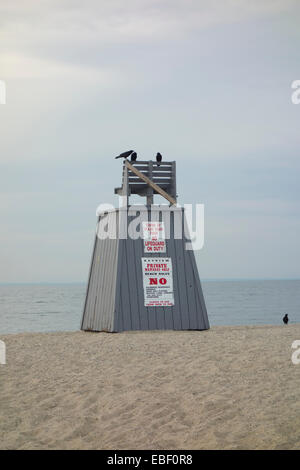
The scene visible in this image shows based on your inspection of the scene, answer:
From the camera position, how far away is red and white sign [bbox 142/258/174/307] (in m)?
13.7

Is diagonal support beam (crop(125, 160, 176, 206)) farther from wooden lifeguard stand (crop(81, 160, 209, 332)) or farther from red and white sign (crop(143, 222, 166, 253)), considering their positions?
red and white sign (crop(143, 222, 166, 253))

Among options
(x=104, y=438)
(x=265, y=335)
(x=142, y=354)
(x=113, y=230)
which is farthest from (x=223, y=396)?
(x=113, y=230)

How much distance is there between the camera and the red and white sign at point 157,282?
13.7 m

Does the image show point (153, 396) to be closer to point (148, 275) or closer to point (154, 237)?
point (148, 275)

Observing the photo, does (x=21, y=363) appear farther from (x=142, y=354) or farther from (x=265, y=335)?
(x=265, y=335)

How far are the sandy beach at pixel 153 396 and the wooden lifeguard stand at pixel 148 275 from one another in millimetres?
1909

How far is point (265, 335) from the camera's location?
1251 cm

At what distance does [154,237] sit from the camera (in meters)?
14.0

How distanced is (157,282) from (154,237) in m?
0.98

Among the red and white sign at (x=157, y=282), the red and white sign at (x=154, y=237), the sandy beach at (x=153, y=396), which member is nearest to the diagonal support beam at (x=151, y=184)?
the red and white sign at (x=154, y=237)

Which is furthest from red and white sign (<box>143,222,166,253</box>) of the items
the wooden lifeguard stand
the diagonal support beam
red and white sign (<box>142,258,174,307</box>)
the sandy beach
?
the sandy beach

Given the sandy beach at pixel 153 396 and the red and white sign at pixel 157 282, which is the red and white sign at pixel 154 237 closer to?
the red and white sign at pixel 157 282

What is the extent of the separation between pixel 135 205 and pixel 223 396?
680 centimetres
